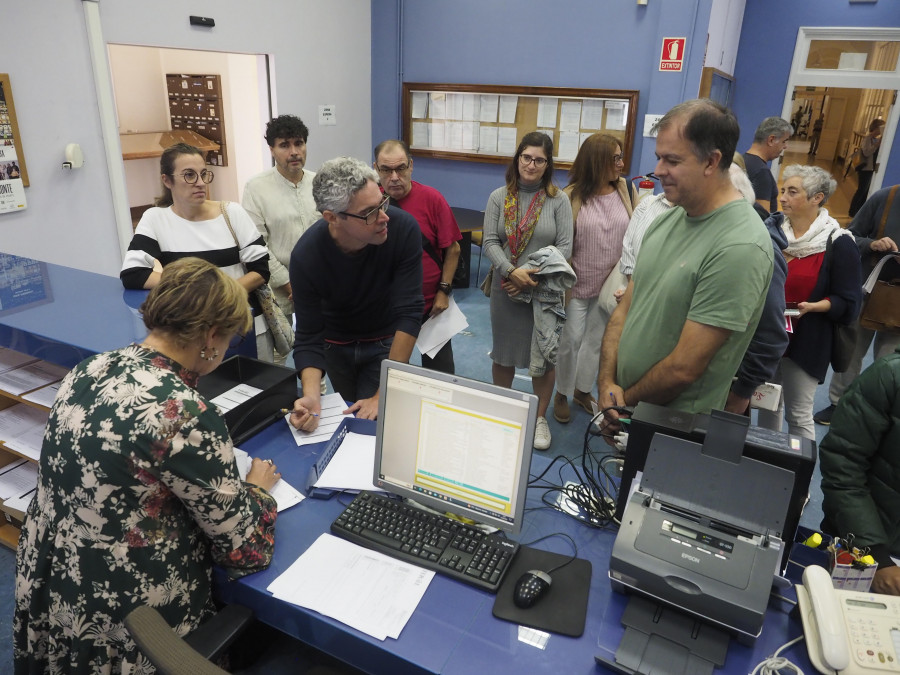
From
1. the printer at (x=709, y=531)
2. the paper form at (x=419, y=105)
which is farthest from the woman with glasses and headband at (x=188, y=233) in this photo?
the paper form at (x=419, y=105)

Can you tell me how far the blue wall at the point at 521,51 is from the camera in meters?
5.00

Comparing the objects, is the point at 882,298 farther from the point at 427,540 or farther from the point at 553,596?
the point at 427,540

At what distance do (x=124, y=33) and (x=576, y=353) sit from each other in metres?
3.62

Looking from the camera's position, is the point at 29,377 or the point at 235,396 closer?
the point at 235,396

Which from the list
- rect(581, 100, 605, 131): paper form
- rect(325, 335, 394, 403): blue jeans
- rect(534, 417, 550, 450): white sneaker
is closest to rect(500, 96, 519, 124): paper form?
rect(581, 100, 605, 131): paper form

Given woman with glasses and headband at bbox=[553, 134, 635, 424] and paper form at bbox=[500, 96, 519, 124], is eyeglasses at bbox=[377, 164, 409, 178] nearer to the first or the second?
woman with glasses and headband at bbox=[553, 134, 635, 424]

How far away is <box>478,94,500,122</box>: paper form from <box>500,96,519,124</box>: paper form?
54 mm

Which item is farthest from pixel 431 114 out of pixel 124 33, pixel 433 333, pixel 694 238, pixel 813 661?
pixel 813 661

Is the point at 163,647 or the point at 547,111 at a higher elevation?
the point at 547,111

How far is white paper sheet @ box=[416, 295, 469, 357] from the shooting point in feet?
9.67

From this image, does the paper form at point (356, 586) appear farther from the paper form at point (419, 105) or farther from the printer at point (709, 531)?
the paper form at point (419, 105)

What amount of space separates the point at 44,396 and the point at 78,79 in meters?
2.53

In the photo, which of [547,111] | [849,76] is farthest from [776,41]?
[547,111]

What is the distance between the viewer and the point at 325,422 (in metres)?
1.94
